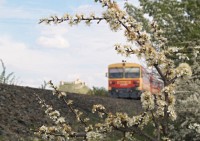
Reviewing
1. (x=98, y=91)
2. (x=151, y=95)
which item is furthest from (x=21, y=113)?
(x=98, y=91)

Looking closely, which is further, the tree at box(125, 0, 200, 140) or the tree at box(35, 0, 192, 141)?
the tree at box(125, 0, 200, 140)

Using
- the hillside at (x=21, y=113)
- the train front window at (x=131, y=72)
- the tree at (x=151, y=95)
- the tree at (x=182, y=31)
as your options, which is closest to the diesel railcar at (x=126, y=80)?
the train front window at (x=131, y=72)

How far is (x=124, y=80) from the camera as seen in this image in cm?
3703

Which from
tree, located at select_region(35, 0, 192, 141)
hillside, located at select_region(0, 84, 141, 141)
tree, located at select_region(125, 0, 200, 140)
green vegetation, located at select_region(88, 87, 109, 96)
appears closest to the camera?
tree, located at select_region(35, 0, 192, 141)

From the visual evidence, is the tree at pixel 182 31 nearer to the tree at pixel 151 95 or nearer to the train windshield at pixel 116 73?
the tree at pixel 151 95

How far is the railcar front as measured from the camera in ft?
120

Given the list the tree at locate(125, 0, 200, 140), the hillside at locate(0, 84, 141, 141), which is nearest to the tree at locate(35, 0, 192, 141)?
the hillside at locate(0, 84, 141, 141)

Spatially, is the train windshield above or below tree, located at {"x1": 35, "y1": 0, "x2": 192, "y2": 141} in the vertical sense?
above

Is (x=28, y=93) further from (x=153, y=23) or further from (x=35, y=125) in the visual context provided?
(x=153, y=23)

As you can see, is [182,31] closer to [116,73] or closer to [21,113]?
[21,113]

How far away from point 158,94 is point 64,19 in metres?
1.47

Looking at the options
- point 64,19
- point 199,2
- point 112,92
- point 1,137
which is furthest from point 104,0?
point 112,92

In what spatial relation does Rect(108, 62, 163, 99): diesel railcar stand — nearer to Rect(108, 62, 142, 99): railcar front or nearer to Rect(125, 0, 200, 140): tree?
Rect(108, 62, 142, 99): railcar front

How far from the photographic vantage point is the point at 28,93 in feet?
48.3
